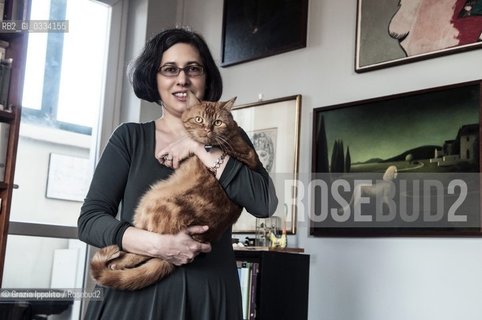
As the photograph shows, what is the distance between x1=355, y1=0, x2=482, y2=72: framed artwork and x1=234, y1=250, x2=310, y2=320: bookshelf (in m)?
0.86

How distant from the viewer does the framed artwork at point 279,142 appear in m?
2.44

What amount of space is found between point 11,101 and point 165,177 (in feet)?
5.43

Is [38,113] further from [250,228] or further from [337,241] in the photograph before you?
[337,241]

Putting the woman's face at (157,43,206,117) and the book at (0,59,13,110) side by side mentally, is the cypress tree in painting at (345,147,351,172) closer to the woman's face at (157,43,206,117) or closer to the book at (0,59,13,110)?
the woman's face at (157,43,206,117)

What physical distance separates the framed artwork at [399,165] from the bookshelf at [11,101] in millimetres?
1340

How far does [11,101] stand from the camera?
98.2 inches

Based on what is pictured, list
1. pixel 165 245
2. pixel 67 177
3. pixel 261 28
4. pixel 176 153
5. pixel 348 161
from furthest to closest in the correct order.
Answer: pixel 67 177, pixel 261 28, pixel 348 161, pixel 176 153, pixel 165 245

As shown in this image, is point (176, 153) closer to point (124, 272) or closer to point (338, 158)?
point (124, 272)

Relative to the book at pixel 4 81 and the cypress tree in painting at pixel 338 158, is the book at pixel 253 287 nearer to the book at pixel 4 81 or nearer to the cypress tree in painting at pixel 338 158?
the cypress tree in painting at pixel 338 158

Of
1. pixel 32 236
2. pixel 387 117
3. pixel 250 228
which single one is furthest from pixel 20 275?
pixel 387 117

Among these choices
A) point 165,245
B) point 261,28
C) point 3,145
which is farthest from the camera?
point 261,28

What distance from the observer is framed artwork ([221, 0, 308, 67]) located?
2.56m

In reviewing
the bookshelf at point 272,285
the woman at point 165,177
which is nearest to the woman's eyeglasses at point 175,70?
the woman at point 165,177

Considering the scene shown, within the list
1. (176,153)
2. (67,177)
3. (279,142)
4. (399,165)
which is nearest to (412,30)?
(399,165)
